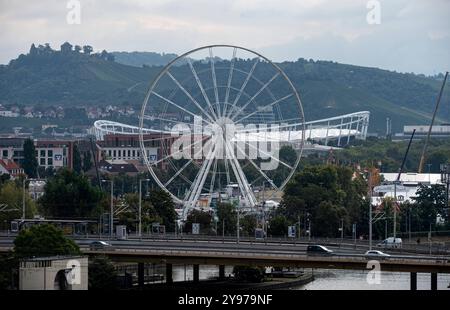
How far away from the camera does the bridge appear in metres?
37.8

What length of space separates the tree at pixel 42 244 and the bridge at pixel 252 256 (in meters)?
0.90

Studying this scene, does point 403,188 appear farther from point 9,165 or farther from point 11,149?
point 11,149

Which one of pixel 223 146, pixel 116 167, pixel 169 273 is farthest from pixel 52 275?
pixel 116 167

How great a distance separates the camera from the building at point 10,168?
90.8 metres

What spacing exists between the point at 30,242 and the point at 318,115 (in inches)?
5545

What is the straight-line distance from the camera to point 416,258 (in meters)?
38.9

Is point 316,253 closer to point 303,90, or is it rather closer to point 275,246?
point 275,246

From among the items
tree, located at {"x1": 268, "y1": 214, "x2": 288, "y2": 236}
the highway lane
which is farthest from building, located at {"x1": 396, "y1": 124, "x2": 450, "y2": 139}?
the highway lane

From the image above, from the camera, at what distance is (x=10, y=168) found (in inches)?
3703

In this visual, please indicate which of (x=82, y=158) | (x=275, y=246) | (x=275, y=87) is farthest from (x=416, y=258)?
(x=275, y=87)

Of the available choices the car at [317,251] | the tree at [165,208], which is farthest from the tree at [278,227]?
the car at [317,251]

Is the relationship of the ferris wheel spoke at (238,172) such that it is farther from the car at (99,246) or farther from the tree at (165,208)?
the car at (99,246)
